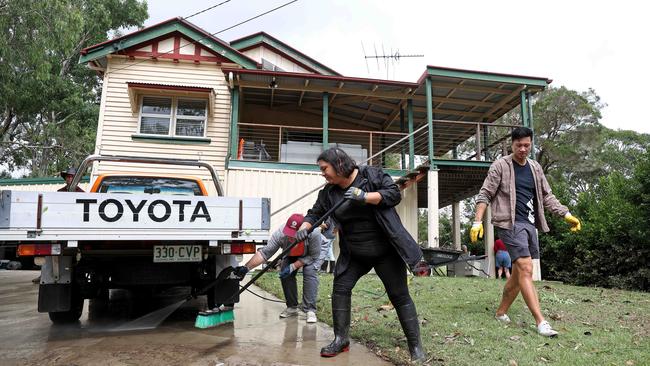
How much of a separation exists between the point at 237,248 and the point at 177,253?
0.57 metres

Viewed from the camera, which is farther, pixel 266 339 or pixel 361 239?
pixel 266 339

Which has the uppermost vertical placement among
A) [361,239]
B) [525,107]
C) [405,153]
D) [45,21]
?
[45,21]

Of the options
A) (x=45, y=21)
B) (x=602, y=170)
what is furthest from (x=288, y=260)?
(x=602, y=170)

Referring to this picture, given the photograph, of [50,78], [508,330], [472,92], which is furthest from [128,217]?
[50,78]

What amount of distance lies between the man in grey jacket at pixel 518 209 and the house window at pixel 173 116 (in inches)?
412

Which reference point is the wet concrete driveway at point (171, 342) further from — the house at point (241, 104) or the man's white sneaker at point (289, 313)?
the house at point (241, 104)

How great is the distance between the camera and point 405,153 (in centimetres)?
1470

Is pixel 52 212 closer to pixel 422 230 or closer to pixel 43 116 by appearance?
pixel 43 116

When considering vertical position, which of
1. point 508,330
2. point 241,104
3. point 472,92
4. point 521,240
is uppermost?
point 472,92

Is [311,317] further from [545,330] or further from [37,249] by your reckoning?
[37,249]

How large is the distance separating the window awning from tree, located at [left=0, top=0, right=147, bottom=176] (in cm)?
197

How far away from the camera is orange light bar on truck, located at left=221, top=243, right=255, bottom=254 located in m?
4.42

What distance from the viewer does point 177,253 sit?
443 cm

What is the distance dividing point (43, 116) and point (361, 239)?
26759mm
